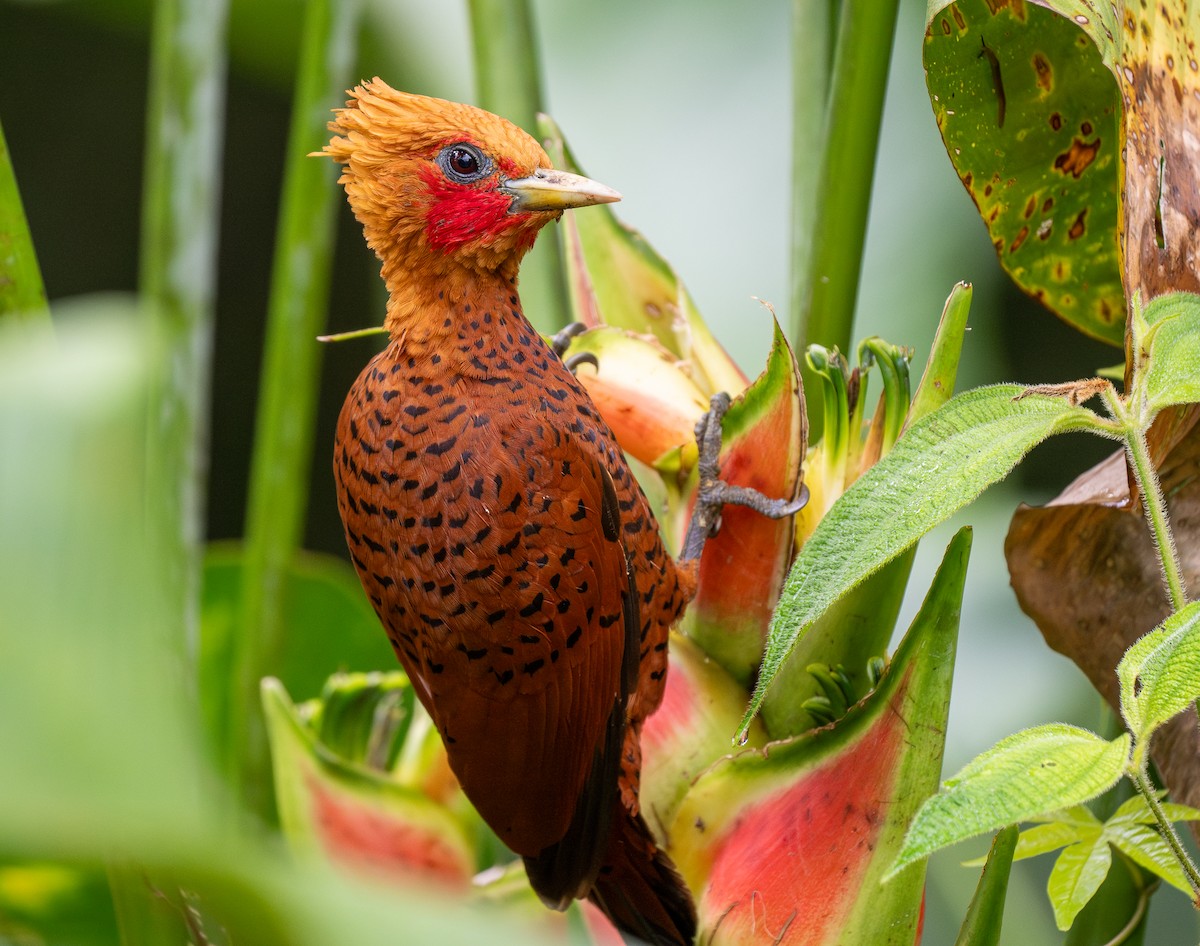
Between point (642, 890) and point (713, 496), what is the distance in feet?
0.52

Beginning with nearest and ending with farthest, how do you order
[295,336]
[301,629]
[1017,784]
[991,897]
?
1. [1017,784]
2. [991,897]
3. [295,336]
4. [301,629]

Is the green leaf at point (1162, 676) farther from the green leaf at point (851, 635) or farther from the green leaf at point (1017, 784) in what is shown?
the green leaf at point (851, 635)

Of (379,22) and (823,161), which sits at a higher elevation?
(379,22)

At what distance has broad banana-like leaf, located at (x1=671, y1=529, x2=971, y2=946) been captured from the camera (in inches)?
14.6

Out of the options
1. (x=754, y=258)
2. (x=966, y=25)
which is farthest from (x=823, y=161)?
(x=754, y=258)

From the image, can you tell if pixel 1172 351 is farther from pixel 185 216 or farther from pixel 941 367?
pixel 185 216

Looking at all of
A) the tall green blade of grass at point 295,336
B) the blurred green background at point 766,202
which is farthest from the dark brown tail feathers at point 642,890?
the blurred green background at point 766,202

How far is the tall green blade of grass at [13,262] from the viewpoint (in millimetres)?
370

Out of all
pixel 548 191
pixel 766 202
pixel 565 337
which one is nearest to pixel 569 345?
pixel 565 337

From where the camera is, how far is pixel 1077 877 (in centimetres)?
37

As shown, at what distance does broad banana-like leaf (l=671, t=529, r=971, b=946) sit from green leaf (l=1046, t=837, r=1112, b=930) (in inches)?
1.6

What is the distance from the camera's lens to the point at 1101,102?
406 millimetres

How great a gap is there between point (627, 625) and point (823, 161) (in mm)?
191

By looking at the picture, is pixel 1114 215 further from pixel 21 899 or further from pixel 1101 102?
pixel 21 899
